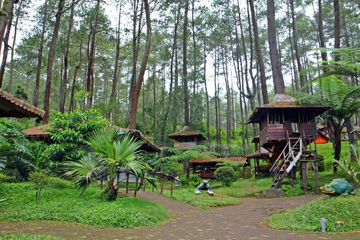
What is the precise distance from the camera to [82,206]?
770 cm

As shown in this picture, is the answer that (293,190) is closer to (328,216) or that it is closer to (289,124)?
(289,124)

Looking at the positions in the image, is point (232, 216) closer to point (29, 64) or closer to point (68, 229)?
point (68, 229)

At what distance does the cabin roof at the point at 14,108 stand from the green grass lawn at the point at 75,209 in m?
2.81

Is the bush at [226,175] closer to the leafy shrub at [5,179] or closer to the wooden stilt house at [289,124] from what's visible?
the wooden stilt house at [289,124]

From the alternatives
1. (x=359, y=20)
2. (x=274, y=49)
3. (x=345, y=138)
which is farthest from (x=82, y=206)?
(x=345, y=138)

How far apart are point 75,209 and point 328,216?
6041mm

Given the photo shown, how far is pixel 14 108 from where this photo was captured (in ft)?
16.1

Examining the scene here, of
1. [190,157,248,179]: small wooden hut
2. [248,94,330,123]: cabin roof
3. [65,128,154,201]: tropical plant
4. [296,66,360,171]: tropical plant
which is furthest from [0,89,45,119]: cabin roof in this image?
[190,157,248,179]: small wooden hut

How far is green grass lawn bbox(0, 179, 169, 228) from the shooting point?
6797mm

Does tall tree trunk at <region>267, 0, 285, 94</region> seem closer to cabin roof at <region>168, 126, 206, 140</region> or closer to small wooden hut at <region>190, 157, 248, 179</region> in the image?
cabin roof at <region>168, 126, 206, 140</region>

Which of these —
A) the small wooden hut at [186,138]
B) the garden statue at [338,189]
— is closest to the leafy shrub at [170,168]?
the small wooden hut at [186,138]

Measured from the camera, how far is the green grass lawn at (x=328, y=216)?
5844 mm

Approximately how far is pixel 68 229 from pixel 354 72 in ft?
43.9

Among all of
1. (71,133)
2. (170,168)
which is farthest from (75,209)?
(170,168)
